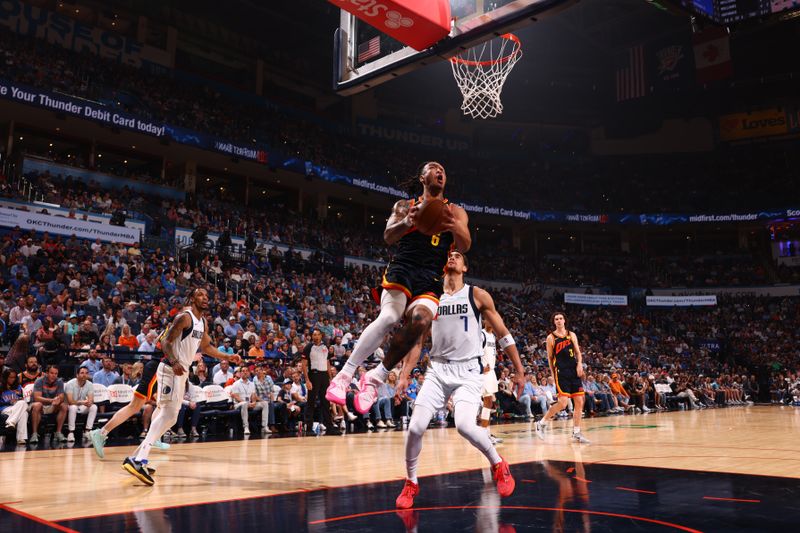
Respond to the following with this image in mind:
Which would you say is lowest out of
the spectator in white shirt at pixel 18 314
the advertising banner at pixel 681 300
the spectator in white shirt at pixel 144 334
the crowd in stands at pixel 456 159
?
the spectator in white shirt at pixel 144 334

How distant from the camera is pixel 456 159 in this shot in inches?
1624

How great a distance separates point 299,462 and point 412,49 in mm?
5691

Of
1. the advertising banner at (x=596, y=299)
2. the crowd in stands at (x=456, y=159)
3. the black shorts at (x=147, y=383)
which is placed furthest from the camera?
the advertising banner at (x=596, y=299)

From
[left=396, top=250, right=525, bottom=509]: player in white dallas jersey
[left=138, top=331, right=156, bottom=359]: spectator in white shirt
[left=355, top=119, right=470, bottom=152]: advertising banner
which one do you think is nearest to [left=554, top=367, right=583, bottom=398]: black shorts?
[left=396, top=250, right=525, bottom=509]: player in white dallas jersey

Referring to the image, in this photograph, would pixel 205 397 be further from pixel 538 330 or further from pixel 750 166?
pixel 750 166

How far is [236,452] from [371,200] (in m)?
28.5

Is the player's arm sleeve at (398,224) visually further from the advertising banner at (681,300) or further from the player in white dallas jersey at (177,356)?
the advertising banner at (681,300)

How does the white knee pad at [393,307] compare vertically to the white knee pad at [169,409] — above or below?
above

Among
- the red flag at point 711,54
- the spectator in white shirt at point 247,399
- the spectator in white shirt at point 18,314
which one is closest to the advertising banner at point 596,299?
the red flag at point 711,54

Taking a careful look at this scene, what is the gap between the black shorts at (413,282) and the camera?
480cm

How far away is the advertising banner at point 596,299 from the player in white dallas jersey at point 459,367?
33.6 metres

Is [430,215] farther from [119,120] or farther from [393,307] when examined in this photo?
[119,120]

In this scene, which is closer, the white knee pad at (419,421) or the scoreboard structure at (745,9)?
the white knee pad at (419,421)

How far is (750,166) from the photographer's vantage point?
139ft
